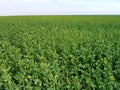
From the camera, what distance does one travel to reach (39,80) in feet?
19.5

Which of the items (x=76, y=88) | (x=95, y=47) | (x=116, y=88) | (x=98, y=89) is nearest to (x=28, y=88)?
(x=76, y=88)

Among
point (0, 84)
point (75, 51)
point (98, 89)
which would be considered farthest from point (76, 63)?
point (0, 84)

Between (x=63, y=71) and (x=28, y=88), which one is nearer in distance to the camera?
(x=28, y=88)

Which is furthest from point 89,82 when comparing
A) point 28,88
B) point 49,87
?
point 28,88

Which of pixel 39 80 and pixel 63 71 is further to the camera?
pixel 63 71

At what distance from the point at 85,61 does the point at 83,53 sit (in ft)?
1.35

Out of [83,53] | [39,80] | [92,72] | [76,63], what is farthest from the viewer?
[83,53]

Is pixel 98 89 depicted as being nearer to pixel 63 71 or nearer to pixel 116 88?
pixel 116 88

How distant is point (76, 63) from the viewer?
776cm

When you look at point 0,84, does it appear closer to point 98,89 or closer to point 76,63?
point 98,89

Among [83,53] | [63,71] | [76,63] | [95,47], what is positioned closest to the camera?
[63,71]

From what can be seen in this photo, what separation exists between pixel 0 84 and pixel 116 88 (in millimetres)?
2535

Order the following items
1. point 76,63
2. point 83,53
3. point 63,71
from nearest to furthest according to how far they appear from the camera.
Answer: point 63,71 < point 76,63 < point 83,53

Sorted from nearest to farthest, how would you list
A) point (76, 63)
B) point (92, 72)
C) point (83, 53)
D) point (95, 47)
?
point (92, 72), point (76, 63), point (83, 53), point (95, 47)
